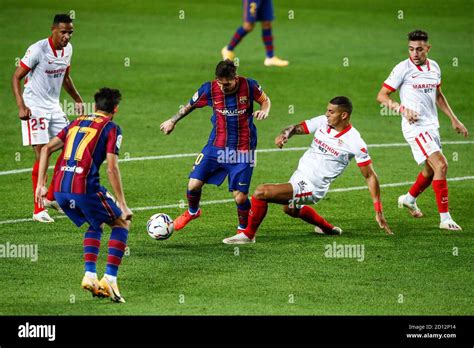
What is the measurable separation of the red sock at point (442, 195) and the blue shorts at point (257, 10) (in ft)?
38.9

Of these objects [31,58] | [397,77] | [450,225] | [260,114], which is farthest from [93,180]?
[450,225]

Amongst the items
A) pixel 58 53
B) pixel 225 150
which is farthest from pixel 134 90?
pixel 225 150

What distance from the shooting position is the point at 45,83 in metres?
15.8

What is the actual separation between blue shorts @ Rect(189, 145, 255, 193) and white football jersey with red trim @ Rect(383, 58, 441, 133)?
2.42 metres

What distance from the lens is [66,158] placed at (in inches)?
460

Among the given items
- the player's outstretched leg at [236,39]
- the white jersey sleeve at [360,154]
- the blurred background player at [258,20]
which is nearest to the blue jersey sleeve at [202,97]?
the white jersey sleeve at [360,154]

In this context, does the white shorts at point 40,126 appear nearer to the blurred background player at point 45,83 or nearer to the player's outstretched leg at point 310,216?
the blurred background player at point 45,83

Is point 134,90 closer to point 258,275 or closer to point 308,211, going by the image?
point 308,211

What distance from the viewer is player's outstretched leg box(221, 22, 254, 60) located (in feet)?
85.6

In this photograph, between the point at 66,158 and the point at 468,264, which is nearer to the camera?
the point at 66,158

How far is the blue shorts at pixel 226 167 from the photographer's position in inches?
563

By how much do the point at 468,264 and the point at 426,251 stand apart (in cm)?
72

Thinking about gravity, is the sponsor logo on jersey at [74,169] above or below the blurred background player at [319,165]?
below

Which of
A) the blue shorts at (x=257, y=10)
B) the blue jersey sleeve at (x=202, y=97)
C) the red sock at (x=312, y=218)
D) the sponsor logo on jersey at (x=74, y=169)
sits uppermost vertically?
the blue shorts at (x=257, y=10)
